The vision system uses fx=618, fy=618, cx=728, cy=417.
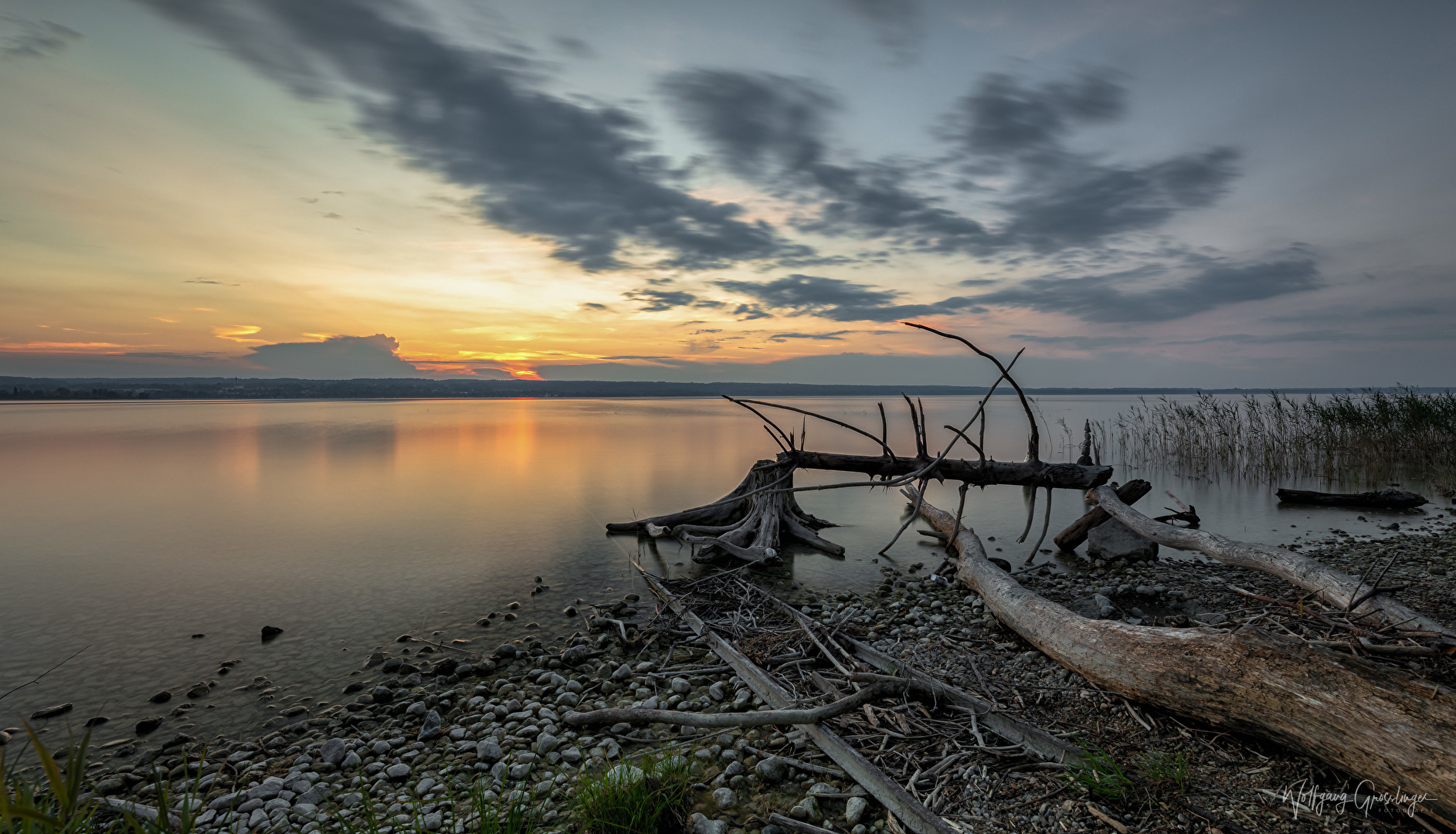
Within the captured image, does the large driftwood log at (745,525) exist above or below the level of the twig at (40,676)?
above

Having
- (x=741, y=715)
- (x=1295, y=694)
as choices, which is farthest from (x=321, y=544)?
(x=1295, y=694)

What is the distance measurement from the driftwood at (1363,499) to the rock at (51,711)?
74.8 ft

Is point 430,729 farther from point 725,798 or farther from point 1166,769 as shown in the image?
point 1166,769

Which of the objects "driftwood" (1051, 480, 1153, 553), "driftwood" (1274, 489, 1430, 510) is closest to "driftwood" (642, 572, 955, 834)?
"driftwood" (1051, 480, 1153, 553)

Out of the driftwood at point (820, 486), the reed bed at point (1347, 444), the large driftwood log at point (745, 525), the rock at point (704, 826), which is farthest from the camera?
the reed bed at point (1347, 444)

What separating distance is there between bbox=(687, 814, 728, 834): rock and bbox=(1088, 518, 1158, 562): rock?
942 cm

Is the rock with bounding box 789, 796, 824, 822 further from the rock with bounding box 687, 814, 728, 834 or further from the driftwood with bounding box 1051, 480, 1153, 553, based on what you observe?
the driftwood with bounding box 1051, 480, 1153, 553

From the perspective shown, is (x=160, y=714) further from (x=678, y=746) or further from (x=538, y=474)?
(x=538, y=474)

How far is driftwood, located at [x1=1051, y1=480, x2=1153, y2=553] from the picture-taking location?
11.1 meters

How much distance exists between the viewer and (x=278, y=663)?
688 cm

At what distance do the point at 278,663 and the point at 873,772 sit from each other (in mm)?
6646

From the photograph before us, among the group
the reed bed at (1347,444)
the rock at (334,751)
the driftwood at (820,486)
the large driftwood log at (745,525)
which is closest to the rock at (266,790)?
the rock at (334,751)

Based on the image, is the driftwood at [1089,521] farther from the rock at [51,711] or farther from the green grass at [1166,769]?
the rock at [51,711]

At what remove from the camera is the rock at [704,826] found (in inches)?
144
